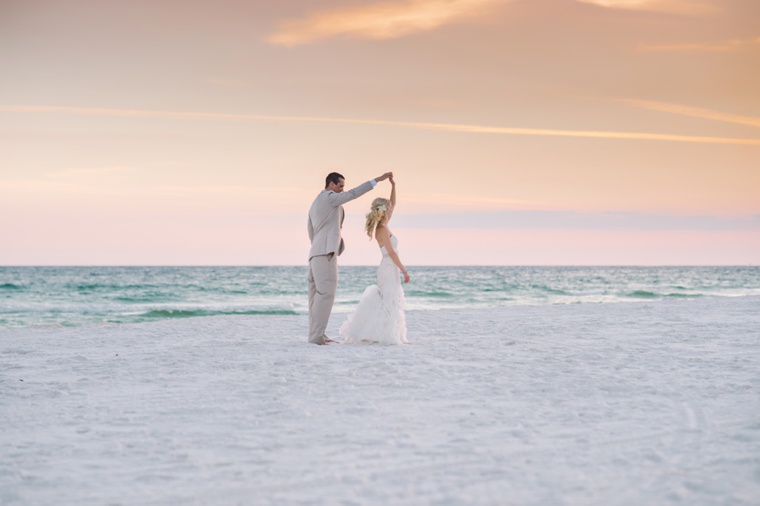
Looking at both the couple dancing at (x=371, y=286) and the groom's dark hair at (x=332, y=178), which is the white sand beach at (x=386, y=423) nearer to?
the couple dancing at (x=371, y=286)

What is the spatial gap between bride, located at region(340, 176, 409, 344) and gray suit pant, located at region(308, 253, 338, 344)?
343mm

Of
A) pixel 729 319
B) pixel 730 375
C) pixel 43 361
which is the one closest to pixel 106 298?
pixel 43 361

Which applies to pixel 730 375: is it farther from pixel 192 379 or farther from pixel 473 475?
pixel 192 379

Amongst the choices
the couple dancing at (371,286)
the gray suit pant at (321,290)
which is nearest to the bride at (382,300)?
the couple dancing at (371,286)

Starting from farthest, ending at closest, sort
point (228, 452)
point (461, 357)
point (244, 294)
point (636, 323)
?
point (244, 294) → point (636, 323) → point (461, 357) → point (228, 452)

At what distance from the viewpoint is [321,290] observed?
9391 mm

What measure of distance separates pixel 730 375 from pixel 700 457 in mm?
3166

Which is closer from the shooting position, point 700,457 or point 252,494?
point 252,494

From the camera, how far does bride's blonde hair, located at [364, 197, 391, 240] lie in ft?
30.9

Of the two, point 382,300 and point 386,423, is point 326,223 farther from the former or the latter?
point 386,423

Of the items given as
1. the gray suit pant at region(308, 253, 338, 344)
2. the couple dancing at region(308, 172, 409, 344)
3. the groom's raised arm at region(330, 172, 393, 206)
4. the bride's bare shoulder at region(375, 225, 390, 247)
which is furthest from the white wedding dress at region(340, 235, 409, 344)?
the groom's raised arm at region(330, 172, 393, 206)

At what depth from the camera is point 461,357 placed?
8258 millimetres

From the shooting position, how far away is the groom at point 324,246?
9.30 meters

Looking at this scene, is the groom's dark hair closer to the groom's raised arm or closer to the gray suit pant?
the groom's raised arm
